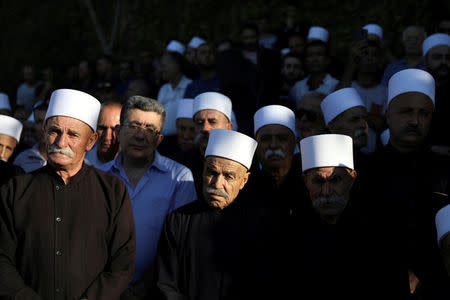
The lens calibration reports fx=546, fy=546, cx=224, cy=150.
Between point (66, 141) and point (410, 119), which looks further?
point (410, 119)

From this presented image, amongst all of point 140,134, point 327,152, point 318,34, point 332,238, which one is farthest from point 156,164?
point 318,34

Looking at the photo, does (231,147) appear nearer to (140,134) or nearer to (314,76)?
(140,134)

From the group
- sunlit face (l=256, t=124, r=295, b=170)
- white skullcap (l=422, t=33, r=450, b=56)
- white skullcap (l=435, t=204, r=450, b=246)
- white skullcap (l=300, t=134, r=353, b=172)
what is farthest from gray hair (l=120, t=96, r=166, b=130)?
white skullcap (l=422, t=33, r=450, b=56)

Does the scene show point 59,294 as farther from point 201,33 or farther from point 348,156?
point 201,33

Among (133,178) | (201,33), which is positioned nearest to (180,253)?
(133,178)

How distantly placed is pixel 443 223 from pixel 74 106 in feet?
7.72

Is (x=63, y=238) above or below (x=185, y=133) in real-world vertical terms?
below

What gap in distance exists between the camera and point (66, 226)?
10.4ft

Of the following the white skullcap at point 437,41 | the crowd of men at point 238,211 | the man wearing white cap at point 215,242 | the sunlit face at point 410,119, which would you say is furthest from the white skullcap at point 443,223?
the white skullcap at point 437,41

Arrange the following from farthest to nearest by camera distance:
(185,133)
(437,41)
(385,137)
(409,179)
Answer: (185,133), (437,41), (385,137), (409,179)

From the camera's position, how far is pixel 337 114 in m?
4.76

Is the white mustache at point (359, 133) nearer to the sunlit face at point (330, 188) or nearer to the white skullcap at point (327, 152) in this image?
the white skullcap at point (327, 152)

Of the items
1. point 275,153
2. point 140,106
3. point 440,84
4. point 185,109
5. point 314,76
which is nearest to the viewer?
point 140,106

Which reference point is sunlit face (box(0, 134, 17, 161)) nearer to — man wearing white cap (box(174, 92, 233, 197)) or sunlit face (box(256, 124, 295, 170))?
man wearing white cap (box(174, 92, 233, 197))
